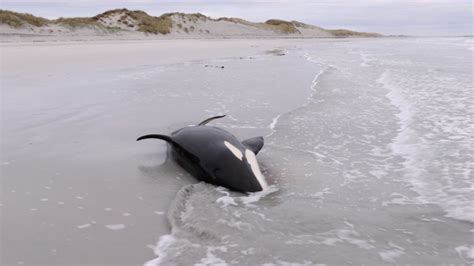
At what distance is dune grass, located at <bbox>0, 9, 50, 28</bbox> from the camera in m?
35.1

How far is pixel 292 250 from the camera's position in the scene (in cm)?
362

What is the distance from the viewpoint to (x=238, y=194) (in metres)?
4.75

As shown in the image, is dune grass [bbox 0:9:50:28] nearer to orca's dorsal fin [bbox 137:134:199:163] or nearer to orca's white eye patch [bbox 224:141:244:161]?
orca's dorsal fin [bbox 137:134:199:163]

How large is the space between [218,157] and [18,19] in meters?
35.9

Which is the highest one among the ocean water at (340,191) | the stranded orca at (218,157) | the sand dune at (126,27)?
the sand dune at (126,27)

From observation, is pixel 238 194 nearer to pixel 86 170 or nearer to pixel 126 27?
pixel 86 170

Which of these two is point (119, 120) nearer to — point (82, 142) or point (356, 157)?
point (82, 142)

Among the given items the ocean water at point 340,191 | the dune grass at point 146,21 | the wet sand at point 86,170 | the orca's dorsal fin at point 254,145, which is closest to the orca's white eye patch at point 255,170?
the ocean water at point 340,191

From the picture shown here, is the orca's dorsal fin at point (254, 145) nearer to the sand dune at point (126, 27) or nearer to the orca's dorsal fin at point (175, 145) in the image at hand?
the orca's dorsal fin at point (175, 145)

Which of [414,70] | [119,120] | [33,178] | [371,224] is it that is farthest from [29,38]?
[371,224]

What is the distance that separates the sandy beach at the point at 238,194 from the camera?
144 inches

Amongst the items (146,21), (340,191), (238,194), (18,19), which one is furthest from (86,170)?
(146,21)

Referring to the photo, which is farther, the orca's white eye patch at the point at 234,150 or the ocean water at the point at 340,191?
the orca's white eye patch at the point at 234,150

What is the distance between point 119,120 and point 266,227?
442 cm
